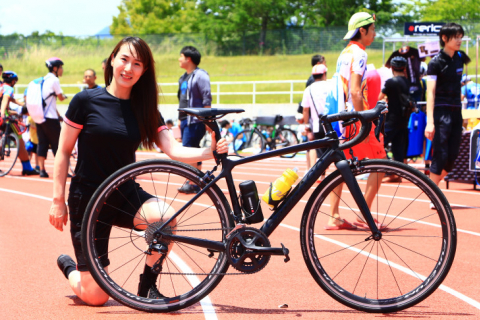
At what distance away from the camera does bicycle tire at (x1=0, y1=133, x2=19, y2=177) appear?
13.1 meters

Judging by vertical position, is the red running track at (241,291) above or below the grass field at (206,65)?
below

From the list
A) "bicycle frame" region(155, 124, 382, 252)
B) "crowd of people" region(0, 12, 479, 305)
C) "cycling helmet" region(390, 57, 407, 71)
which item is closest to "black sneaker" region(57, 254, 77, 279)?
"crowd of people" region(0, 12, 479, 305)

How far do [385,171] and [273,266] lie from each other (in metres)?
1.78

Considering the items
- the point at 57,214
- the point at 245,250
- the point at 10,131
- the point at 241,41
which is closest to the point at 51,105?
the point at 10,131

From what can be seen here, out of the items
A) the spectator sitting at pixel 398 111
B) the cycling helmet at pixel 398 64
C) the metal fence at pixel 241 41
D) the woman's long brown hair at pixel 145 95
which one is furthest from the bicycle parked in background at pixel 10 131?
the metal fence at pixel 241 41

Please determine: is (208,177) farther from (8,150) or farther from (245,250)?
(8,150)

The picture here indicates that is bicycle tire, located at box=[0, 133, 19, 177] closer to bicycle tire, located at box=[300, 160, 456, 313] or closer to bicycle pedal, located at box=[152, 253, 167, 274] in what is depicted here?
bicycle tire, located at box=[300, 160, 456, 313]

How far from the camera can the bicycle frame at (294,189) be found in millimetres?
4039

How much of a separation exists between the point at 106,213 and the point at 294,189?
3.82 ft

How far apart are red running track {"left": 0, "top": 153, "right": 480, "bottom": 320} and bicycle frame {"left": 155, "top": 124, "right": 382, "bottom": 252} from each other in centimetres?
48

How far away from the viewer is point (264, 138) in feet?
67.4

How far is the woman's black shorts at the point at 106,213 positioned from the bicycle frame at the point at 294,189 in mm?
261

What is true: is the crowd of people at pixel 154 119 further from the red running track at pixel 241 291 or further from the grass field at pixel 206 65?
the grass field at pixel 206 65

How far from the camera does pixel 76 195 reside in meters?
4.23
